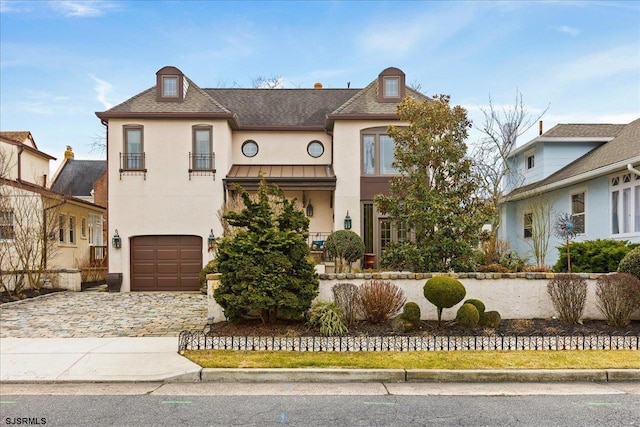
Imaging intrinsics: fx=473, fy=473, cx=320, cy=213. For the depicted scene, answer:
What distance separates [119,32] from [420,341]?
41.8 feet

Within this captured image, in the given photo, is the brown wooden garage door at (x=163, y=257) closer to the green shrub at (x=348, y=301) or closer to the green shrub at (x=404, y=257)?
the green shrub at (x=404, y=257)

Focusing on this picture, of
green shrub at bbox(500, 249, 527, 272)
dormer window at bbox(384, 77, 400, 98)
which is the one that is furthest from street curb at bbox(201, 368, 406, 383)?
dormer window at bbox(384, 77, 400, 98)

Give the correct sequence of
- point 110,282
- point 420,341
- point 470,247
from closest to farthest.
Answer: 1. point 420,341
2. point 470,247
3. point 110,282

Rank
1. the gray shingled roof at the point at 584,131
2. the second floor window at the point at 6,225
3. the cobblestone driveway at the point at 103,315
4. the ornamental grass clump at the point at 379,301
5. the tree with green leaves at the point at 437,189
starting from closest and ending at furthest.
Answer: the ornamental grass clump at the point at 379,301 < the cobblestone driveway at the point at 103,315 < the tree with green leaves at the point at 437,189 < the second floor window at the point at 6,225 < the gray shingled roof at the point at 584,131

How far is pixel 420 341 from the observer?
27.9ft

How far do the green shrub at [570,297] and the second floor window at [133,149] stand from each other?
14395mm

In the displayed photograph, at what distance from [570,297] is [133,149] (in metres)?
15.1

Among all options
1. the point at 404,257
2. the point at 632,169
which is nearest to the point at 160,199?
the point at 404,257

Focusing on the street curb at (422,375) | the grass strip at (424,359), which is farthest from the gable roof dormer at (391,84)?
the street curb at (422,375)

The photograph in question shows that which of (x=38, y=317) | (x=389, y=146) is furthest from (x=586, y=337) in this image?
(x=38, y=317)

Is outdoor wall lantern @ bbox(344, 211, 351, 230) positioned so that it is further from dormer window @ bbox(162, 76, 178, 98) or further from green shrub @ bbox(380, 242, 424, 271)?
dormer window @ bbox(162, 76, 178, 98)

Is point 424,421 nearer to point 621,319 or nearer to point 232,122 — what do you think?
point 621,319

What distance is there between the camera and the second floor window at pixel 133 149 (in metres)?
17.7

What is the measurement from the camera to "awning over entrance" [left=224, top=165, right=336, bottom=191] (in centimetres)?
1719
